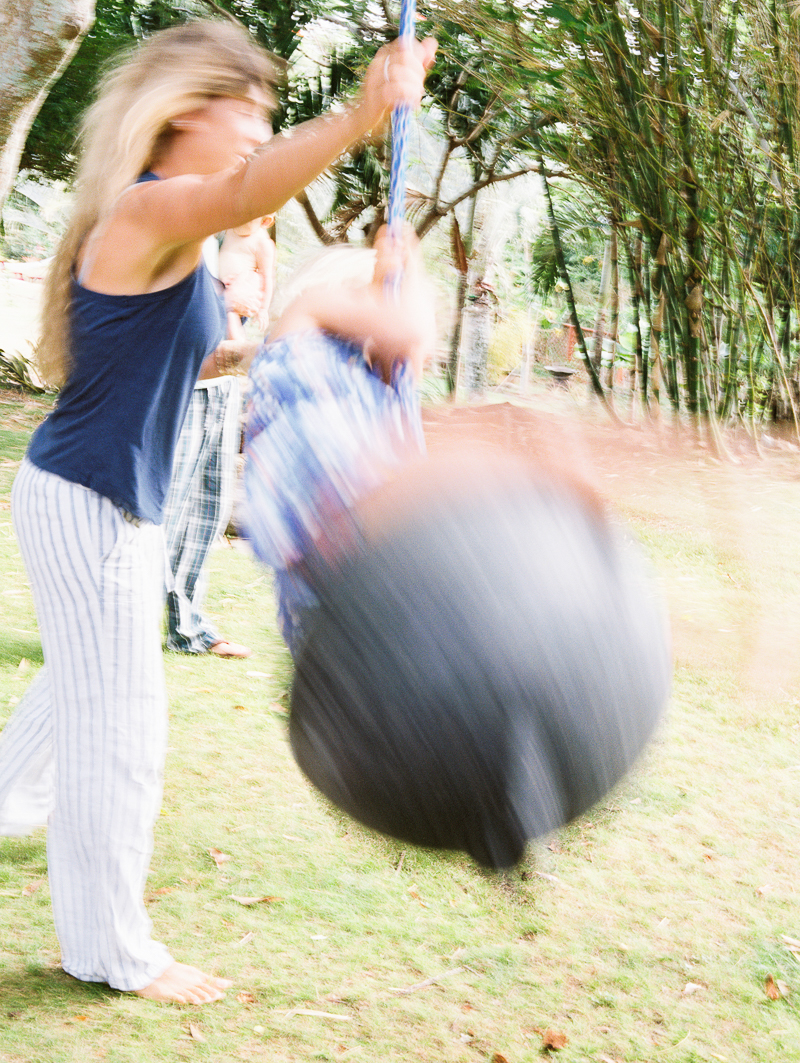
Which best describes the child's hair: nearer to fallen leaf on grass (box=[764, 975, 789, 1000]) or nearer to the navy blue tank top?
the navy blue tank top

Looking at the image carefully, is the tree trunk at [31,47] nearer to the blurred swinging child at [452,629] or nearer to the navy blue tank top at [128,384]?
the navy blue tank top at [128,384]

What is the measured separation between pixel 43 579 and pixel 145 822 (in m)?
0.44

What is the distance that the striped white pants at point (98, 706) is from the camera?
151 centimetres

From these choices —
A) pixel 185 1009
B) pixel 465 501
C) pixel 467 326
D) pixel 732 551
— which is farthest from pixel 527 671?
pixel 467 326

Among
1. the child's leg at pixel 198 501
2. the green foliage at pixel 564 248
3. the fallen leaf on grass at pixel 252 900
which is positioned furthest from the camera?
the green foliage at pixel 564 248

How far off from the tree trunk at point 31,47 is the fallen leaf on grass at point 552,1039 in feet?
8.72

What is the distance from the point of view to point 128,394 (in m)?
1.44

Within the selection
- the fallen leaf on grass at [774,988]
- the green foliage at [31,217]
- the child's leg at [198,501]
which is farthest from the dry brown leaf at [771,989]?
the green foliage at [31,217]

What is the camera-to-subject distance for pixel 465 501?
974 mm

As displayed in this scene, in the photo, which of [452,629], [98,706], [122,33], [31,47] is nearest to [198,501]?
[31,47]

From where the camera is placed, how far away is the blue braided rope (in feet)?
4.08

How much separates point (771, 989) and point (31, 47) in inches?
114

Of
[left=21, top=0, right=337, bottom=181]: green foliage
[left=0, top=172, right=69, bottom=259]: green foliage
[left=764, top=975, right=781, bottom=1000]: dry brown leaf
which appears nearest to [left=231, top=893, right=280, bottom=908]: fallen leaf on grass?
[left=764, top=975, right=781, bottom=1000]: dry brown leaf

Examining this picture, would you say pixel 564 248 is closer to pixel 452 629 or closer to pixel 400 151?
pixel 400 151
